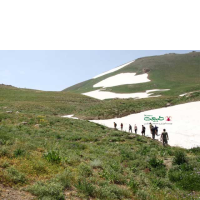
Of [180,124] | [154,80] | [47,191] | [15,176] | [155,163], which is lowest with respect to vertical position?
[180,124]

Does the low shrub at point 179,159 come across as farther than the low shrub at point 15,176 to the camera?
Yes

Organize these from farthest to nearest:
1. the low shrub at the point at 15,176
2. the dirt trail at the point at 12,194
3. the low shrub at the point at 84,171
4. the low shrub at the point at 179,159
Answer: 1. the low shrub at the point at 179,159
2. the low shrub at the point at 84,171
3. the low shrub at the point at 15,176
4. the dirt trail at the point at 12,194

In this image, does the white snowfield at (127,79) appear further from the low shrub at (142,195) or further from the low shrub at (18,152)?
the low shrub at (142,195)

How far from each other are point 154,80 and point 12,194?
86253mm

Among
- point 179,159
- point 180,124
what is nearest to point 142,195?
point 179,159

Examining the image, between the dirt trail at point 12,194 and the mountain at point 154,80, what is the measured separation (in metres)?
60.2

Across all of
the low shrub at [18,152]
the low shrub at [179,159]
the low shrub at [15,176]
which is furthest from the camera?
the low shrub at [179,159]

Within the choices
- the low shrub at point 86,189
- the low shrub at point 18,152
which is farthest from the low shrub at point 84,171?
the low shrub at point 18,152

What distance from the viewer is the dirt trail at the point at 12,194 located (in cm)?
516

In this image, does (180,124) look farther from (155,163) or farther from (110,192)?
(110,192)

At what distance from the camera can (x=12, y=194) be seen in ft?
17.6

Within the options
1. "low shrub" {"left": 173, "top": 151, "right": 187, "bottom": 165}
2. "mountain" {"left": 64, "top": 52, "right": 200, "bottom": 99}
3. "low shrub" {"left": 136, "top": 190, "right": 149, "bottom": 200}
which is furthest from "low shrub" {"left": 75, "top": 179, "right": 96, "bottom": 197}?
"mountain" {"left": 64, "top": 52, "right": 200, "bottom": 99}
